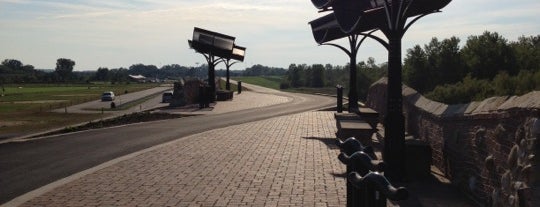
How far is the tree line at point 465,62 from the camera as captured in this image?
44.4 m

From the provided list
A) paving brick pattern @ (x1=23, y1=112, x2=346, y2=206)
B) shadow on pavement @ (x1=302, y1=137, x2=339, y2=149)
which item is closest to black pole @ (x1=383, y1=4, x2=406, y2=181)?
paving brick pattern @ (x1=23, y1=112, x2=346, y2=206)

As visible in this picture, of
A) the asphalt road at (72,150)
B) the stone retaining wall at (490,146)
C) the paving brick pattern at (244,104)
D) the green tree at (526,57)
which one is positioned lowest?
the paving brick pattern at (244,104)

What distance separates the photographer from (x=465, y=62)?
54.9 m

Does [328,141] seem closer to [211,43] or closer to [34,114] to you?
[211,43]

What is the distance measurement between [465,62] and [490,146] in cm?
5058

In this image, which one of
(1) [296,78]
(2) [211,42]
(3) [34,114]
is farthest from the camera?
(1) [296,78]

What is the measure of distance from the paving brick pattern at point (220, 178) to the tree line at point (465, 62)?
17.0 meters

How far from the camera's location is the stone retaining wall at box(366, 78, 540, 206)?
Answer: 586cm

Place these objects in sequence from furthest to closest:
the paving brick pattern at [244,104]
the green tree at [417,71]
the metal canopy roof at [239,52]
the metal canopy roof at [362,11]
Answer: the green tree at [417,71] < the metal canopy roof at [239,52] < the paving brick pattern at [244,104] < the metal canopy roof at [362,11]

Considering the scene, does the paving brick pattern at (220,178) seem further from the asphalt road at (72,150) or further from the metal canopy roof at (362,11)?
the metal canopy roof at (362,11)

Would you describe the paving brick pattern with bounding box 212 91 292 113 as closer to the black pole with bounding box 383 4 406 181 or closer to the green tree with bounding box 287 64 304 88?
the black pole with bounding box 383 4 406 181

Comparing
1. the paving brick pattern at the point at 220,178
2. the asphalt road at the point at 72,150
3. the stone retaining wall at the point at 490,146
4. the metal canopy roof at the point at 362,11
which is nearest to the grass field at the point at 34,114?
the asphalt road at the point at 72,150

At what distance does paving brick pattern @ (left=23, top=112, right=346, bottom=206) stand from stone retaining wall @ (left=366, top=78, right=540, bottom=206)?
199 centimetres

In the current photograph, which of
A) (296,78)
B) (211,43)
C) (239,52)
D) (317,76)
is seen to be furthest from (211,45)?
(296,78)
